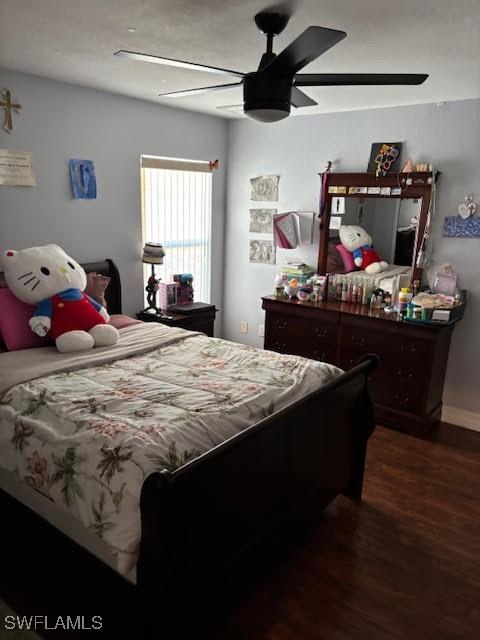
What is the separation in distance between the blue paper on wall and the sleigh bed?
133cm

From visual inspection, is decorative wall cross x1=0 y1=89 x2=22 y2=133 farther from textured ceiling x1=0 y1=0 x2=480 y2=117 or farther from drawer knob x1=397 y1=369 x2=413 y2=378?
drawer knob x1=397 y1=369 x2=413 y2=378

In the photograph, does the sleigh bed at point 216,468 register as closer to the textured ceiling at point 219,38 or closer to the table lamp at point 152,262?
the table lamp at point 152,262

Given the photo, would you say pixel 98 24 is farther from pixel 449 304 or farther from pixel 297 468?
pixel 449 304

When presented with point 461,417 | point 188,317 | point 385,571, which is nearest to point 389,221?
point 461,417

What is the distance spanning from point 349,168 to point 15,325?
2816 mm

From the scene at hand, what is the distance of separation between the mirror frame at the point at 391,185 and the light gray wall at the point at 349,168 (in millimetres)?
104

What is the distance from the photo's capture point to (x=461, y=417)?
3713 mm

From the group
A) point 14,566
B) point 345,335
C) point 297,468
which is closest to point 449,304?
point 345,335

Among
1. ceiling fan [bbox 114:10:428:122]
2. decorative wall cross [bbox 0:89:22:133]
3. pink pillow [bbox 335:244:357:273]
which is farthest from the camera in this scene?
pink pillow [bbox 335:244:357:273]

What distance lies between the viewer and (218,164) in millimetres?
4633

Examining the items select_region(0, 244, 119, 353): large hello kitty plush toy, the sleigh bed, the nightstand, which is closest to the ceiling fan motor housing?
the sleigh bed

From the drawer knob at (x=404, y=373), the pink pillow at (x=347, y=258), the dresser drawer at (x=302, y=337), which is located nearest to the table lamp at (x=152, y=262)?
the dresser drawer at (x=302, y=337)

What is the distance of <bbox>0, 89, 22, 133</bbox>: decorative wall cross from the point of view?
9.89 ft

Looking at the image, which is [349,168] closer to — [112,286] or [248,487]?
[112,286]
